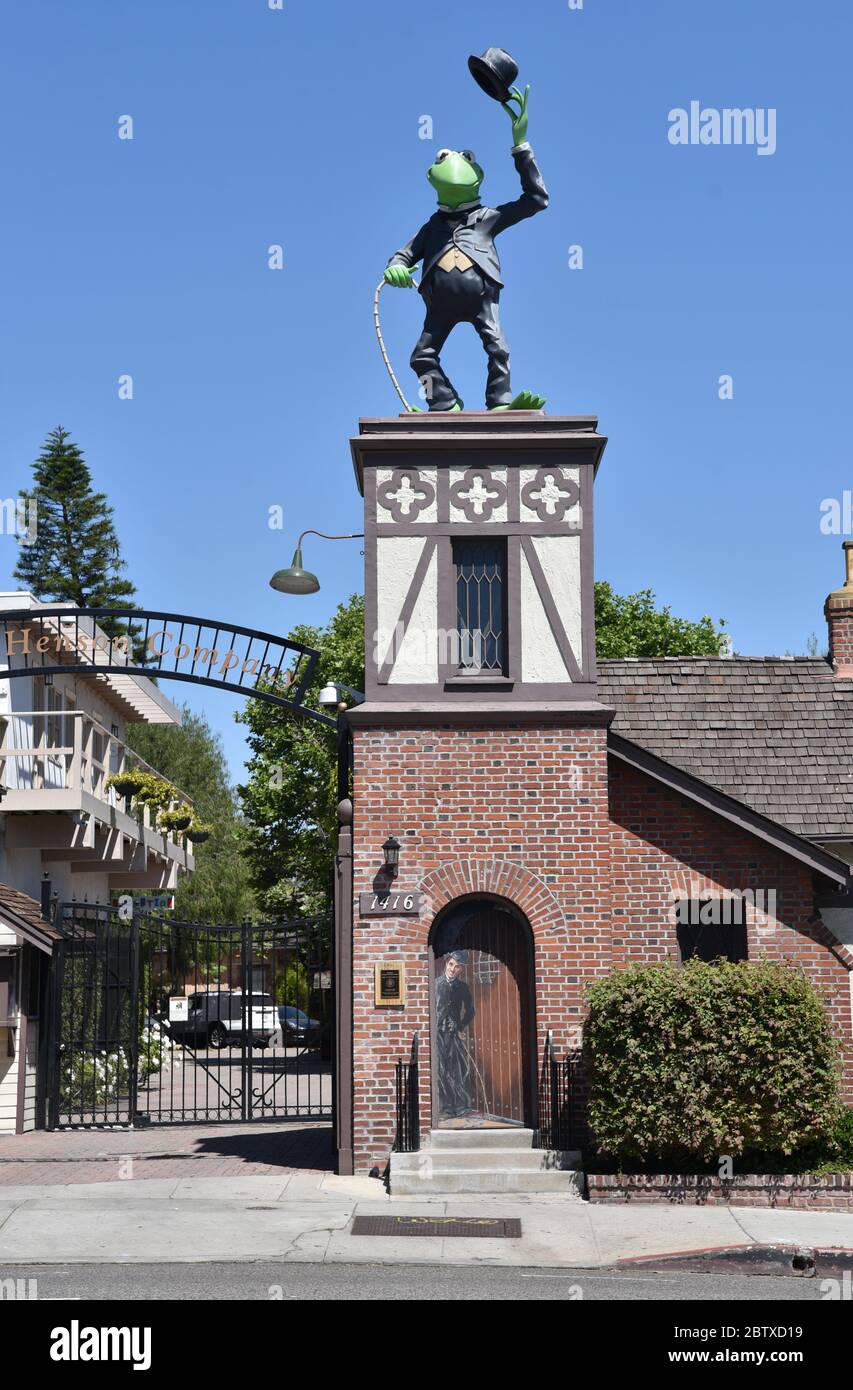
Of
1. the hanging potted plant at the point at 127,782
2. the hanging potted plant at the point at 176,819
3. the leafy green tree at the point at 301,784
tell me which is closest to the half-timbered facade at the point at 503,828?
the hanging potted plant at the point at 127,782

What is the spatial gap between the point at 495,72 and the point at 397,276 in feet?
7.50

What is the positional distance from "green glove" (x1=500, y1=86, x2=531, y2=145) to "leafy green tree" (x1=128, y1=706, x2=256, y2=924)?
3671 cm

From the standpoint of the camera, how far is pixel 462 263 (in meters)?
15.7

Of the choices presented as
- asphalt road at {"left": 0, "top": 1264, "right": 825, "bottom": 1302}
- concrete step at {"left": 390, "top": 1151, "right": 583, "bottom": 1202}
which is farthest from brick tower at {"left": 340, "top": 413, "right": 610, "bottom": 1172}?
asphalt road at {"left": 0, "top": 1264, "right": 825, "bottom": 1302}

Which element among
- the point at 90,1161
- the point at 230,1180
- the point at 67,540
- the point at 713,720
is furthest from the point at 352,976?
the point at 67,540

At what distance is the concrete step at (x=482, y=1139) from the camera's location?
13852 mm

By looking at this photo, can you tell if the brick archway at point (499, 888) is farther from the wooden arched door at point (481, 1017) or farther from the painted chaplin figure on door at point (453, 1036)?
the painted chaplin figure on door at point (453, 1036)

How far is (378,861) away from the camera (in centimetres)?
1436

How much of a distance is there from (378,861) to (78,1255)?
16.1ft

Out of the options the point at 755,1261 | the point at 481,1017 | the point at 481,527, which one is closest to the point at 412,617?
the point at 481,527

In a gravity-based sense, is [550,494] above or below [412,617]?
above

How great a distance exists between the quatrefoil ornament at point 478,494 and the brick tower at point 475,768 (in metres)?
0.01

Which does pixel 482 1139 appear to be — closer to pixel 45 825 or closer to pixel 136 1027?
pixel 136 1027

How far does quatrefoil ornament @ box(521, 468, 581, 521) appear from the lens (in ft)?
48.7
